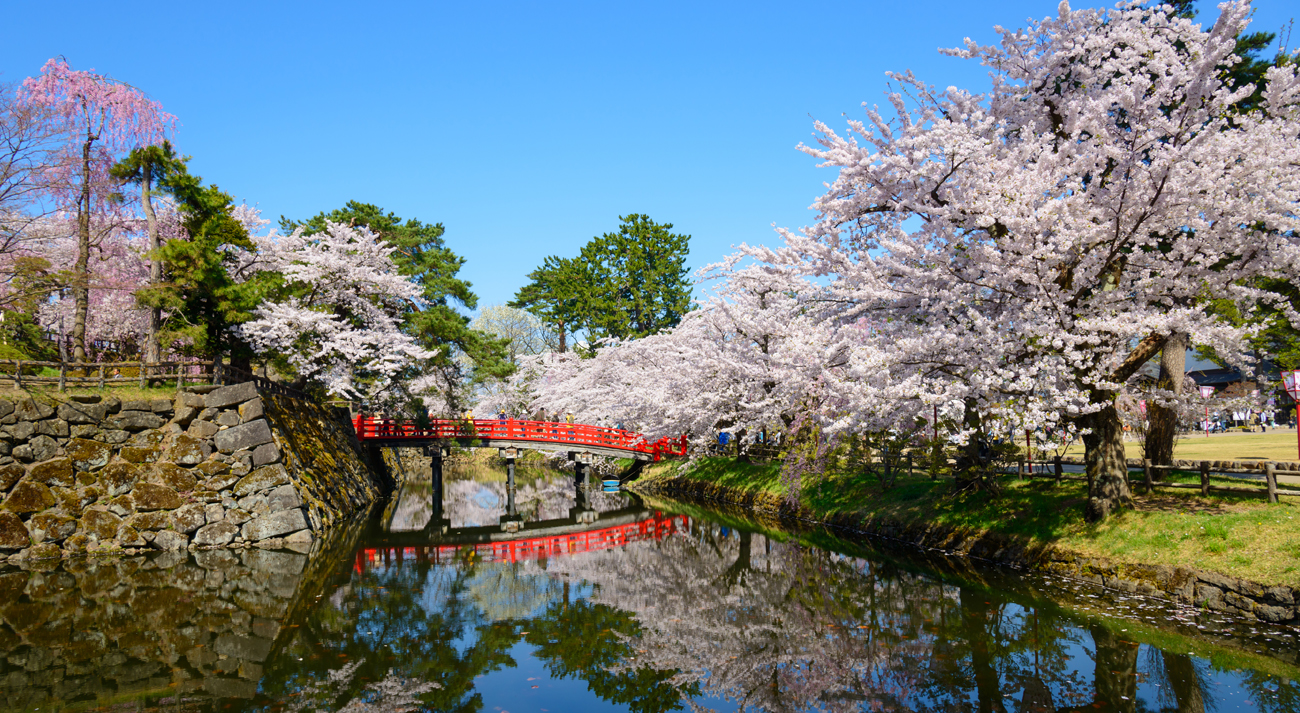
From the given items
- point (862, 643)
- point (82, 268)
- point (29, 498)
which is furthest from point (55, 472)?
point (862, 643)

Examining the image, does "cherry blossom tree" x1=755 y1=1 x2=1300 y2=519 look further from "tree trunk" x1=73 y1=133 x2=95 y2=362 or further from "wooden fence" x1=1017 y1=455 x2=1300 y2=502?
"tree trunk" x1=73 y1=133 x2=95 y2=362

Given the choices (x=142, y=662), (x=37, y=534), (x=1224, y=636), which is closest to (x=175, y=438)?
(x=37, y=534)

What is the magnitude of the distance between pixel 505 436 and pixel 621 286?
2020 cm

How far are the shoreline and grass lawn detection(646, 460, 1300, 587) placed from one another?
13cm

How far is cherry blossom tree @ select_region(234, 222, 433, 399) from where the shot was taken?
24234mm

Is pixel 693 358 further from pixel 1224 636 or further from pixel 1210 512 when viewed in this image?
pixel 1224 636

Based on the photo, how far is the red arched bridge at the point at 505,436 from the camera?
106 ft

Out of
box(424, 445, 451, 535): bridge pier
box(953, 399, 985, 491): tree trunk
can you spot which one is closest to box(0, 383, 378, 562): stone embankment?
box(424, 445, 451, 535): bridge pier

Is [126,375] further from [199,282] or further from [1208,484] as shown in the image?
[1208,484]

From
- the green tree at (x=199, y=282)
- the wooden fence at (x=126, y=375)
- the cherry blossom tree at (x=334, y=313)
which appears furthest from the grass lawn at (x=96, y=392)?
the cherry blossom tree at (x=334, y=313)

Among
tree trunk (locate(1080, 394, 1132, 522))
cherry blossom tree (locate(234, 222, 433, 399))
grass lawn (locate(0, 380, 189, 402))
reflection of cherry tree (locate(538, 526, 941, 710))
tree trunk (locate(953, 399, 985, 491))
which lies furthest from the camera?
cherry blossom tree (locate(234, 222, 433, 399))

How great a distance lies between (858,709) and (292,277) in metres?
23.8

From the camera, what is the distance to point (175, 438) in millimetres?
19234

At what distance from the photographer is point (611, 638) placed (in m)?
10.6
